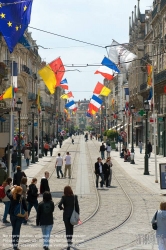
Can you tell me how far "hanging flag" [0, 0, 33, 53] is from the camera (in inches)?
805

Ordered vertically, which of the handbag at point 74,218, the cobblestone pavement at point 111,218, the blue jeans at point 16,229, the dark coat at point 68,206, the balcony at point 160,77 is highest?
the balcony at point 160,77

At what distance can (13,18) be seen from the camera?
68.1 ft

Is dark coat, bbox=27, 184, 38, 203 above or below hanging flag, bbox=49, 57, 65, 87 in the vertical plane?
below

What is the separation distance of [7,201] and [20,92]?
183 feet

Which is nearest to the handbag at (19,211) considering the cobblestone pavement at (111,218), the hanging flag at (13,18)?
the cobblestone pavement at (111,218)

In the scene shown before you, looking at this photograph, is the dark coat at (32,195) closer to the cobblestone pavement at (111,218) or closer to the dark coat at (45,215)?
the cobblestone pavement at (111,218)

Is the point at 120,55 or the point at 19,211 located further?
the point at 120,55

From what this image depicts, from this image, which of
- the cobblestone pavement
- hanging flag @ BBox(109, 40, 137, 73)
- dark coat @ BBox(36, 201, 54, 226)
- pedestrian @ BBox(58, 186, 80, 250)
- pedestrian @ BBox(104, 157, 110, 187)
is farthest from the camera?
hanging flag @ BBox(109, 40, 137, 73)

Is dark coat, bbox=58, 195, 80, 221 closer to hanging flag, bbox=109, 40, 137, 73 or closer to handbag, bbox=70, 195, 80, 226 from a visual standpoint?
handbag, bbox=70, 195, 80, 226

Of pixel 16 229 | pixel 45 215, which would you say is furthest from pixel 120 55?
pixel 45 215

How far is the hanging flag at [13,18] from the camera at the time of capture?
67.1 ft

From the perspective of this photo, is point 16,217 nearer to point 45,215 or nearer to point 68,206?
point 45,215

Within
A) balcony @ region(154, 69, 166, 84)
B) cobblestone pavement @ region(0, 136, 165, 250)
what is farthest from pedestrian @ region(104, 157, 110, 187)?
balcony @ region(154, 69, 166, 84)

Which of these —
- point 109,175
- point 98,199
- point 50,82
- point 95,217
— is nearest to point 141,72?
point 50,82
